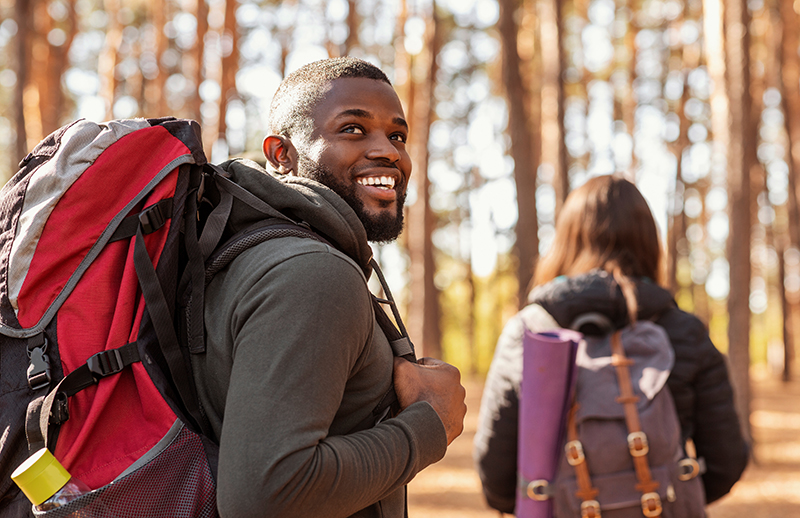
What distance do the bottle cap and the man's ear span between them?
97 cm

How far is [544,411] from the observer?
90.7 inches

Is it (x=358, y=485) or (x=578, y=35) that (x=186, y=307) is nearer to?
(x=358, y=485)

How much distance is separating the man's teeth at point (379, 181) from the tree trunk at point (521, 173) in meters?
7.50

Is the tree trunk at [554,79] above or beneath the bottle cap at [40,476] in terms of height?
above

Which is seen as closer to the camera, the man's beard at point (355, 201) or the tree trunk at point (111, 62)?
the man's beard at point (355, 201)

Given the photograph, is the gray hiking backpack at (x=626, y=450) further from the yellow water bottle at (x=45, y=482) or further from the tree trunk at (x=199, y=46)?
the tree trunk at (x=199, y=46)

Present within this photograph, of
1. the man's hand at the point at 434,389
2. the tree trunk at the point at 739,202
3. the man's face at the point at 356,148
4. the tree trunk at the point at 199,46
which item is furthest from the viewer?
the tree trunk at the point at 199,46

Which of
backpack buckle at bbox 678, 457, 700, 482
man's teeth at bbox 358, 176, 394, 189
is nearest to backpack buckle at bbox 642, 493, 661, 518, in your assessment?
backpack buckle at bbox 678, 457, 700, 482

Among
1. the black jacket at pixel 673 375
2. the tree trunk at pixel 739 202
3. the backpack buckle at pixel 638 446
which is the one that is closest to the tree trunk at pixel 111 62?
the tree trunk at pixel 739 202

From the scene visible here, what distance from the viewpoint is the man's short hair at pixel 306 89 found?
1856 mm

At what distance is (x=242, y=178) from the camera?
166cm

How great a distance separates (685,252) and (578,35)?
905cm

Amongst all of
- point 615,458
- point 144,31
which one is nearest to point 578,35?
point 144,31

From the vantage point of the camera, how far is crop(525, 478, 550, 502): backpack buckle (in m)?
2.31
